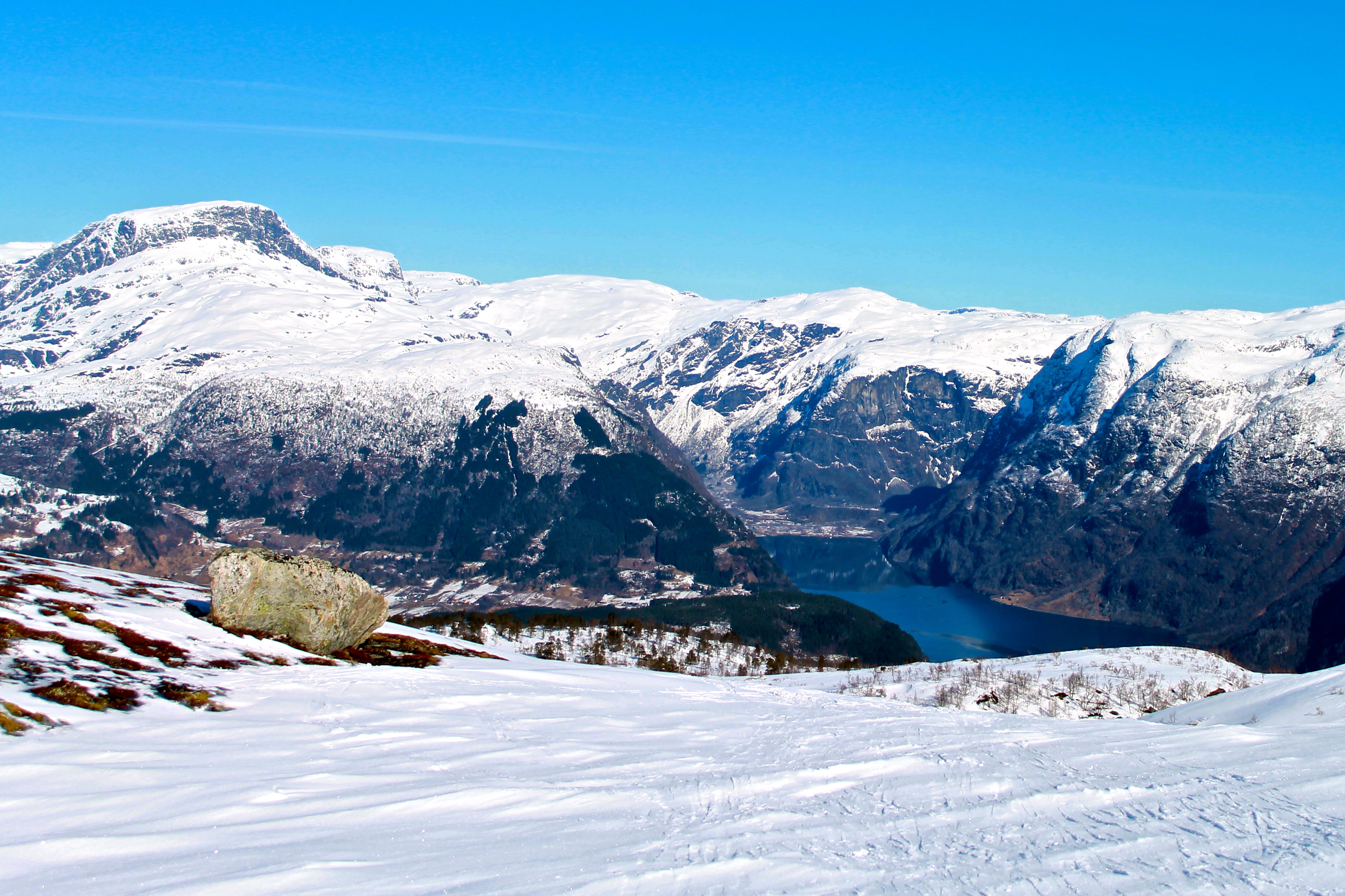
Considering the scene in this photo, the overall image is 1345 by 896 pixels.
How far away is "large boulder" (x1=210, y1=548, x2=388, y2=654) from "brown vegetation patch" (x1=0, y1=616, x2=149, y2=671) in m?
14.9

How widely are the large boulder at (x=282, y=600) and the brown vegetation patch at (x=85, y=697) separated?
22422 mm

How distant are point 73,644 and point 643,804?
3497 centimetres

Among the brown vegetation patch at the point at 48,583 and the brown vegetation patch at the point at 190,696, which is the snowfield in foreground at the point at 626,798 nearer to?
the brown vegetation patch at the point at 190,696

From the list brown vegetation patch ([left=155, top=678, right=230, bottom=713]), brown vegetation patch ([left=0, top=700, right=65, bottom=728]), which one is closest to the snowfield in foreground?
brown vegetation patch ([left=0, top=700, right=65, bottom=728])

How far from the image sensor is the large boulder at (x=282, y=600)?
68.5 m

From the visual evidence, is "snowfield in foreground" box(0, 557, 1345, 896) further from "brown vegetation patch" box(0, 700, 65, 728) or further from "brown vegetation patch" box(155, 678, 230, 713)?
"brown vegetation patch" box(155, 678, 230, 713)

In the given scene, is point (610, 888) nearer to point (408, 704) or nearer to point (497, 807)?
point (497, 807)

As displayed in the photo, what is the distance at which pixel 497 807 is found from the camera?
109 feet

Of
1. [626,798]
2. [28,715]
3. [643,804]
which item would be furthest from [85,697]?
[643,804]

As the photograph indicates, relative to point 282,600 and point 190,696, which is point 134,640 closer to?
point 190,696

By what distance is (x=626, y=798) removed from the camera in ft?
115

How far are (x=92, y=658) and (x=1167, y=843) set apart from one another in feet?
160

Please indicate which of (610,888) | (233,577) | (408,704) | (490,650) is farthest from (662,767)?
(490,650)

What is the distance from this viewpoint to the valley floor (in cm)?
2692
